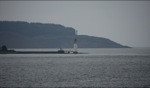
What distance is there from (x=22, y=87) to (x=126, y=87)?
34.7ft

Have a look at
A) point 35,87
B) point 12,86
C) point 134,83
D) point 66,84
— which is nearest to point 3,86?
point 12,86

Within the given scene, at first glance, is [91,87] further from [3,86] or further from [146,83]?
[3,86]

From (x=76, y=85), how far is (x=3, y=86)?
762 cm

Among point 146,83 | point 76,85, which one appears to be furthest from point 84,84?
point 146,83

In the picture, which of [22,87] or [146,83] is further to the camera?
[146,83]

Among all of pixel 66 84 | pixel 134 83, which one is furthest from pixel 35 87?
pixel 134 83

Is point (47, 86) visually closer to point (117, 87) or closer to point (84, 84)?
point (84, 84)

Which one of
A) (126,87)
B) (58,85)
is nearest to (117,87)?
(126,87)

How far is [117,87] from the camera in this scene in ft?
123

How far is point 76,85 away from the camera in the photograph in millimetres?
39094

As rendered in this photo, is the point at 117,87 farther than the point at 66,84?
No

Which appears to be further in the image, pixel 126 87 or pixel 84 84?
pixel 84 84

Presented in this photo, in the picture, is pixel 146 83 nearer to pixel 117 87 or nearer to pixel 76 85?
pixel 117 87

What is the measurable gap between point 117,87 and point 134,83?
368 centimetres
